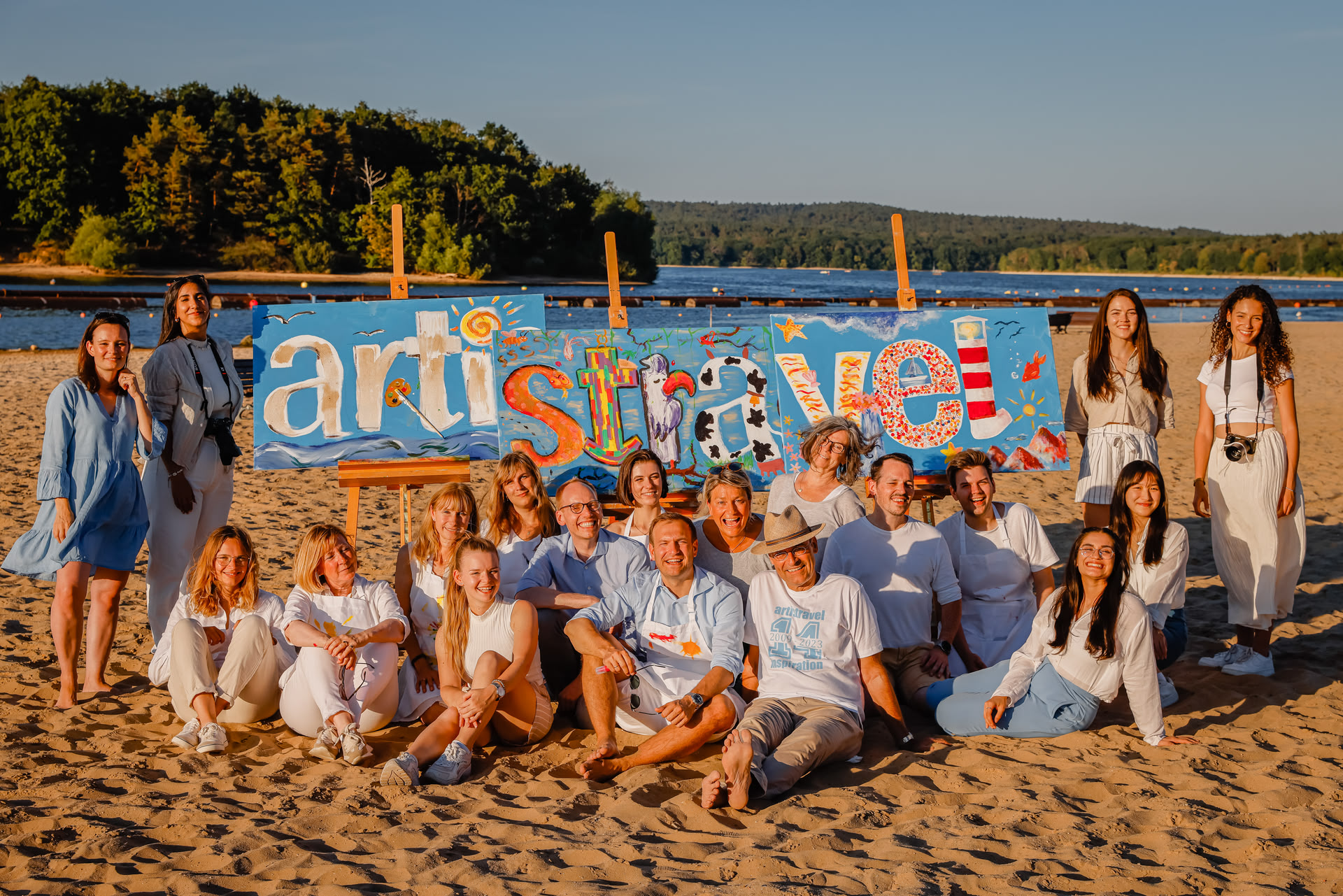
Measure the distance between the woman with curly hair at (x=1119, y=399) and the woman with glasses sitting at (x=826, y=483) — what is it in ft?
4.19

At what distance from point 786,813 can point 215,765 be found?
2.40m

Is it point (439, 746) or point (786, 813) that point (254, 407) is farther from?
point (786, 813)

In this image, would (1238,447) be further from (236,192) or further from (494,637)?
(236,192)

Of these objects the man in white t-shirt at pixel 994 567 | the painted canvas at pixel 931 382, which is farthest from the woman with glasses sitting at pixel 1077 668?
the painted canvas at pixel 931 382

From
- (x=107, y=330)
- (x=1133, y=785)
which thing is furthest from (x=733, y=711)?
(x=107, y=330)

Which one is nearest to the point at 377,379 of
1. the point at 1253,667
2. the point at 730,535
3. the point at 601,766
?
the point at 730,535

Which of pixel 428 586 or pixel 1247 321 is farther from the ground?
pixel 1247 321

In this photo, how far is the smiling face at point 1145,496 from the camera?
15.6ft

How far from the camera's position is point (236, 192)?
53.6 m

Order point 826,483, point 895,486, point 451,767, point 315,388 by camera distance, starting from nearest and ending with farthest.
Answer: point 451,767
point 895,486
point 826,483
point 315,388

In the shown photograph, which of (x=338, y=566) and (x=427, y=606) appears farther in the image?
(x=427, y=606)

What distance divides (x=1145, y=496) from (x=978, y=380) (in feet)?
6.49

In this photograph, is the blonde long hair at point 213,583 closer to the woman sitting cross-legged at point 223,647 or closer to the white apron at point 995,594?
the woman sitting cross-legged at point 223,647

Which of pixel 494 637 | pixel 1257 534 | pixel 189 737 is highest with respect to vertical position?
pixel 1257 534
